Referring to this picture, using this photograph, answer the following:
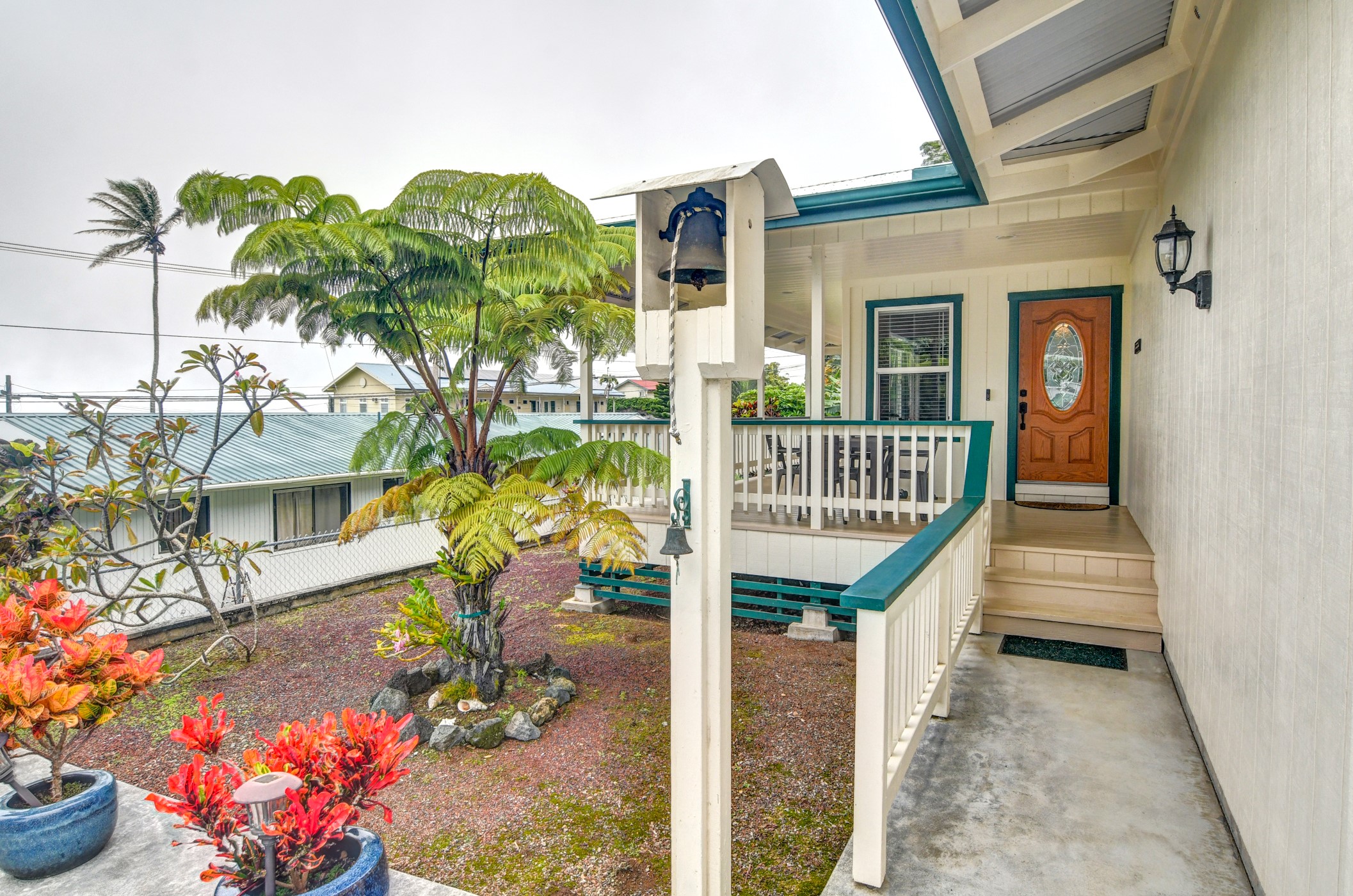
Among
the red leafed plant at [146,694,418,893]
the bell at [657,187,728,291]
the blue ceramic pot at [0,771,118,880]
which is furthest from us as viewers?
the blue ceramic pot at [0,771,118,880]

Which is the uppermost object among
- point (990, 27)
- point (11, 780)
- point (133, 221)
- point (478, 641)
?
point (133, 221)

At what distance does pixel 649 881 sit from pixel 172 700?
3896mm

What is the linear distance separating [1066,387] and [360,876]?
718 centimetres

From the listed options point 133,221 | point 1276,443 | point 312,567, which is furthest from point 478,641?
point 133,221

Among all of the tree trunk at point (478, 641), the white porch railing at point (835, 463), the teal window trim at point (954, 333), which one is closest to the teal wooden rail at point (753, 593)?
the white porch railing at point (835, 463)

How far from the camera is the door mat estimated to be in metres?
6.67

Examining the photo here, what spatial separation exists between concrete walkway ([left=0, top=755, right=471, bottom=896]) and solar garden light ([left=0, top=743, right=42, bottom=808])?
0.18ft

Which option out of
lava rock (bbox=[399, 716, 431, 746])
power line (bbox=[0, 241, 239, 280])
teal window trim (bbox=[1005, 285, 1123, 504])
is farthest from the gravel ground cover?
power line (bbox=[0, 241, 239, 280])

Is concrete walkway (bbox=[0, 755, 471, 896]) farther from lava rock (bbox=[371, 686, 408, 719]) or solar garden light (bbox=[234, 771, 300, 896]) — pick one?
lava rock (bbox=[371, 686, 408, 719])

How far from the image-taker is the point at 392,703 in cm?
416

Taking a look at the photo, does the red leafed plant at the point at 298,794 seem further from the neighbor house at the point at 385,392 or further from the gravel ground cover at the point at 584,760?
the neighbor house at the point at 385,392

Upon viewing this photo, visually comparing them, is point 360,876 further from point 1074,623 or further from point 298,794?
point 1074,623

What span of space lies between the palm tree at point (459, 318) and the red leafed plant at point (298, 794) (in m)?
2.15

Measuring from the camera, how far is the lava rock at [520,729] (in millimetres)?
3881
